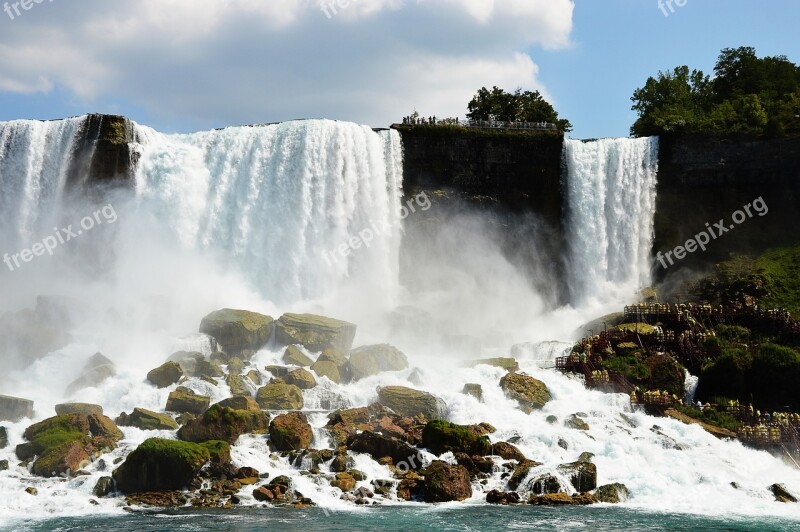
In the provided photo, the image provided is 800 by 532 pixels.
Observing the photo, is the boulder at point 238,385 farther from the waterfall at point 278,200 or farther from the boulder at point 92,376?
the waterfall at point 278,200

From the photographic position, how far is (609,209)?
55.7 meters

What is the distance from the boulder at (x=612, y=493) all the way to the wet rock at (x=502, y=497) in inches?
100

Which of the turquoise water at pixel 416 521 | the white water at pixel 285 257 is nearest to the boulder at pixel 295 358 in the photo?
the white water at pixel 285 257

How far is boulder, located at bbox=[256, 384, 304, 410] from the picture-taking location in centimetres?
3447

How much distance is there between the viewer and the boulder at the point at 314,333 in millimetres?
41812

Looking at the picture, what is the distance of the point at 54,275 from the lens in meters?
49.8

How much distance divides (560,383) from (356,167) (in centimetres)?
2053

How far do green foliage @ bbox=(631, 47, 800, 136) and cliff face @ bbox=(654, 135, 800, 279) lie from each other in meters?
1.12

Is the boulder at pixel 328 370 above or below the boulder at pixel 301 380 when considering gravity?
above

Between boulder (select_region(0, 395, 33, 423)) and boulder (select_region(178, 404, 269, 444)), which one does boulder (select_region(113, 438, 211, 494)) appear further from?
boulder (select_region(0, 395, 33, 423))

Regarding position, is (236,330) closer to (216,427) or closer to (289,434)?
(216,427)

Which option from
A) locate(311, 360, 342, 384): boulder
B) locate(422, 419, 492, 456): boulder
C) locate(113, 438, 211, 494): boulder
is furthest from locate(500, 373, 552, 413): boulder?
locate(113, 438, 211, 494): boulder

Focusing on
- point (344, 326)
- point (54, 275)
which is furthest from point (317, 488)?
point (54, 275)

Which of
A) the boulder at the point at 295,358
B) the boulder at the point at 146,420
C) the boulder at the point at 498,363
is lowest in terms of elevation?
the boulder at the point at 146,420
